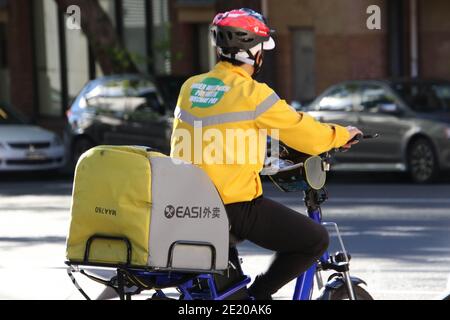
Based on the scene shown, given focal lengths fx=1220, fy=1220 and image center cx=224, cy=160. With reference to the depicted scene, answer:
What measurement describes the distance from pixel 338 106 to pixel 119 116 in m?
3.73

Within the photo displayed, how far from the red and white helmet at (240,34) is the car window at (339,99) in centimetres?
1253

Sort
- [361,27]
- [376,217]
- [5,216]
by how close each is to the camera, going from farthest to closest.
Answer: [361,27] < [5,216] < [376,217]

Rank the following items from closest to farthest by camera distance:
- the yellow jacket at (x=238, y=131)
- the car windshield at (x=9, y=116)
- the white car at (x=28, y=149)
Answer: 1. the yellow jacket at (x=238, y=131)
2. the white car at (x=28, y=149)
3. the car windshield at (x=9, y=116)

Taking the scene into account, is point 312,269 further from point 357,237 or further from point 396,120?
point 396,120

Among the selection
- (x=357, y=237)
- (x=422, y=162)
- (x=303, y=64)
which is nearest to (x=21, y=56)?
(x=303, y=64)

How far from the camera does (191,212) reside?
5.17 metres

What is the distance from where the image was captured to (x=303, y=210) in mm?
13648

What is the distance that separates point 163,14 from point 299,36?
3106mm

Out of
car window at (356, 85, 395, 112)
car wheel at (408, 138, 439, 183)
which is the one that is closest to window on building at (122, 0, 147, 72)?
car window at (356, 85, 395, 112)

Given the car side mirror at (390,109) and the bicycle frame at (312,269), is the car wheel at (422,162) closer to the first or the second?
the car side mirror at (390,109)

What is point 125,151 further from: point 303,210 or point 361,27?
point 361,27

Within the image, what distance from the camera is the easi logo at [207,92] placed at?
17.8ft

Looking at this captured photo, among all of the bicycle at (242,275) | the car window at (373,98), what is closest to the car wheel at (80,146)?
the car window at (373,98)

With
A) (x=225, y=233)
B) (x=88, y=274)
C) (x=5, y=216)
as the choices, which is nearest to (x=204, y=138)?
(x=225, y=233)
